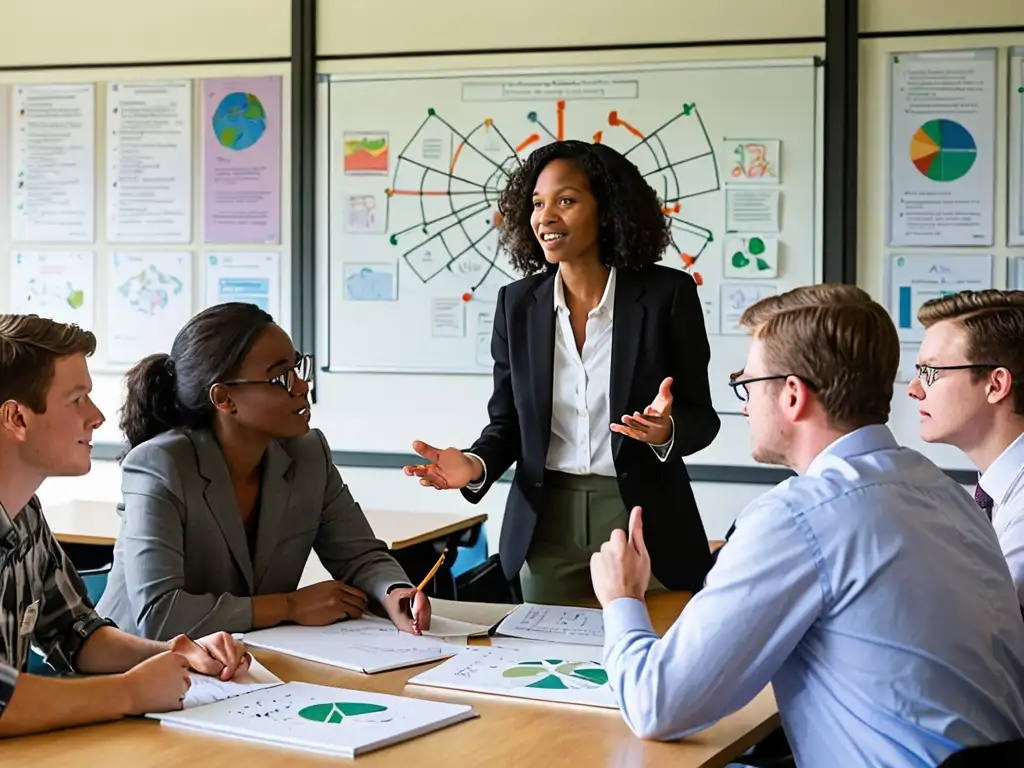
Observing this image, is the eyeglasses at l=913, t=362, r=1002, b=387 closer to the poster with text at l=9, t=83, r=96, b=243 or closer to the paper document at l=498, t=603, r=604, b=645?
the paper document at l=498, t=603, r=604, b=645

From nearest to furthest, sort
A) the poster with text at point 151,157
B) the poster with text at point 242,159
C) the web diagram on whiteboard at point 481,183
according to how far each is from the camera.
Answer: the web diagram on whiteboard at point 481,183
the poster with text at point 242,159
the poster with text at point 151,157

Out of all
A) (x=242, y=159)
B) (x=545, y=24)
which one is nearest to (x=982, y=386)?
(x=545, y=24)

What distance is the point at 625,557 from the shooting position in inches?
67.5

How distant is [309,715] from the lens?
1.61 metres

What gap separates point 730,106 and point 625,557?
10.0 ft

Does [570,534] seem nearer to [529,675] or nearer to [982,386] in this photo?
[529,675]

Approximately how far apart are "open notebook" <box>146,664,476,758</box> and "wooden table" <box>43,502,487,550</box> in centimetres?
158

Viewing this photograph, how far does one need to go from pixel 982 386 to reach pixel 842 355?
2.22ft

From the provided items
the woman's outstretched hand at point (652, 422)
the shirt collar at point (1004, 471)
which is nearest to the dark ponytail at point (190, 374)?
the woman's outstretched hand at point (652, 422)

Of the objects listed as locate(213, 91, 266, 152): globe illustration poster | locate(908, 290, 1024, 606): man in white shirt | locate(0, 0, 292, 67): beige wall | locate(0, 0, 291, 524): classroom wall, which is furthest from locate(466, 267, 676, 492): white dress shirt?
locate(0, 0, 292, 67): beige wall

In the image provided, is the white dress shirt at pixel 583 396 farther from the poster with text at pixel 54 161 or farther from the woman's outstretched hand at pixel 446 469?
the poster with text at pixel 54 161

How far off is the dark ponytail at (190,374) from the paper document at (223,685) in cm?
68

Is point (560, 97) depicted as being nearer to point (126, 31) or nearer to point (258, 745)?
point (126, 31)

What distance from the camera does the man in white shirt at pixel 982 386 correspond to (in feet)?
6.78
